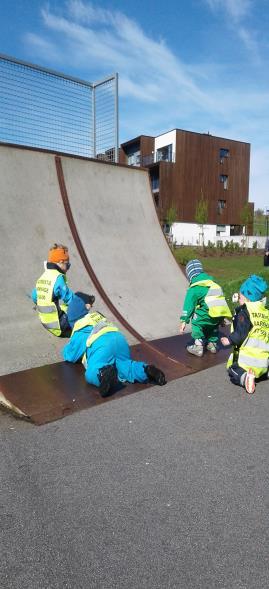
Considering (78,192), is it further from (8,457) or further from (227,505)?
(227,505)

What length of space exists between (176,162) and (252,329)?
3831 cm

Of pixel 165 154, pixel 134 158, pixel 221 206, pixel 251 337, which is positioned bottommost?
pixel 251 337

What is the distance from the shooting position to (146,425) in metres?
3.36

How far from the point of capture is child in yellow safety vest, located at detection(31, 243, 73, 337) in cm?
506

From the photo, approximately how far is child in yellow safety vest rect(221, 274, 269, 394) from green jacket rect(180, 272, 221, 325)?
2.70 ft

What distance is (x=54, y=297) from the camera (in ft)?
16.7

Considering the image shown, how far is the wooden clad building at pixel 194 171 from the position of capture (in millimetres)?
40319

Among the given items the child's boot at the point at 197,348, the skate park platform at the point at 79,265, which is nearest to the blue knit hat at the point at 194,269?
the child's boot at the point at 197,348

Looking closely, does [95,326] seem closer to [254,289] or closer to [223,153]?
[254,289]

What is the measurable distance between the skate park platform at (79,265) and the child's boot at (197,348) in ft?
0.26

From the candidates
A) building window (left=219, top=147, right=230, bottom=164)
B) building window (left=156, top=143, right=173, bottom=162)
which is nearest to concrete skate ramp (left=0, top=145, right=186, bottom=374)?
building window (left=156, top=143, right=173, bottom=162)

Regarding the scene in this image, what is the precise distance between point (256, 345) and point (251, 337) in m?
0.09

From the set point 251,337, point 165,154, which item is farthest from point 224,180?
point 251,337

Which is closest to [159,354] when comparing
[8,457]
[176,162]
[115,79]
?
[8,457]
